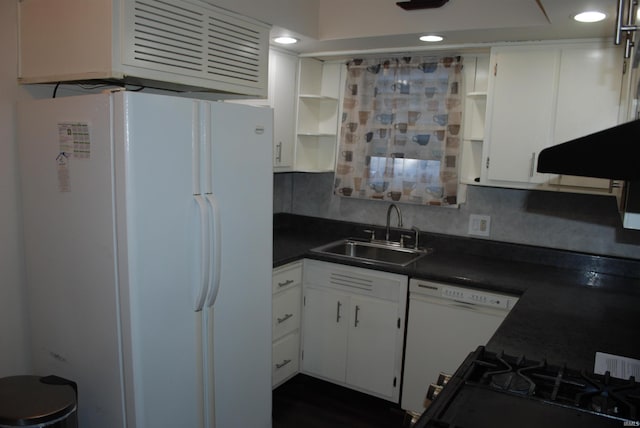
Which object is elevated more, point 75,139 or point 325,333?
point 75,139

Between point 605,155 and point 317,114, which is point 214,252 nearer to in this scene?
point 605,155

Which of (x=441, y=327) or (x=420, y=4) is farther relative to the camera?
(x=441, y=327)

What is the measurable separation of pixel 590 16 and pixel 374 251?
1876 millimetres

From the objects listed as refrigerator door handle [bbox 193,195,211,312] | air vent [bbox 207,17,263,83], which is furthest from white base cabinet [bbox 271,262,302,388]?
air vent [bbox 207,17,263,83]

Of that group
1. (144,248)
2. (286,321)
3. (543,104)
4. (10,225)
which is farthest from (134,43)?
(543,104)

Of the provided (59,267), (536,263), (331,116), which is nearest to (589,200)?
(536,263)

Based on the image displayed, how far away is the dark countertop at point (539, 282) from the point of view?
1.86m

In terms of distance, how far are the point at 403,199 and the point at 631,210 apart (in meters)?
1.74

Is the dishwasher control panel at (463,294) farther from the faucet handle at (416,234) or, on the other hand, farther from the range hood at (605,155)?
the range hood at (605,155)

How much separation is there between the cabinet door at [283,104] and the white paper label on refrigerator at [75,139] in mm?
1386

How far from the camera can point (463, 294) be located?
108 inches

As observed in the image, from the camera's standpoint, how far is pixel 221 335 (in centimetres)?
226

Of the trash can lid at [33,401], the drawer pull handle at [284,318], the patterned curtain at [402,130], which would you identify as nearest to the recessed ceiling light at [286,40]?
the patterned curtain at [402,130]

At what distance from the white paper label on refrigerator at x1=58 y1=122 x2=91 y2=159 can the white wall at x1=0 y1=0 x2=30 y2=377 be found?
0.37m
